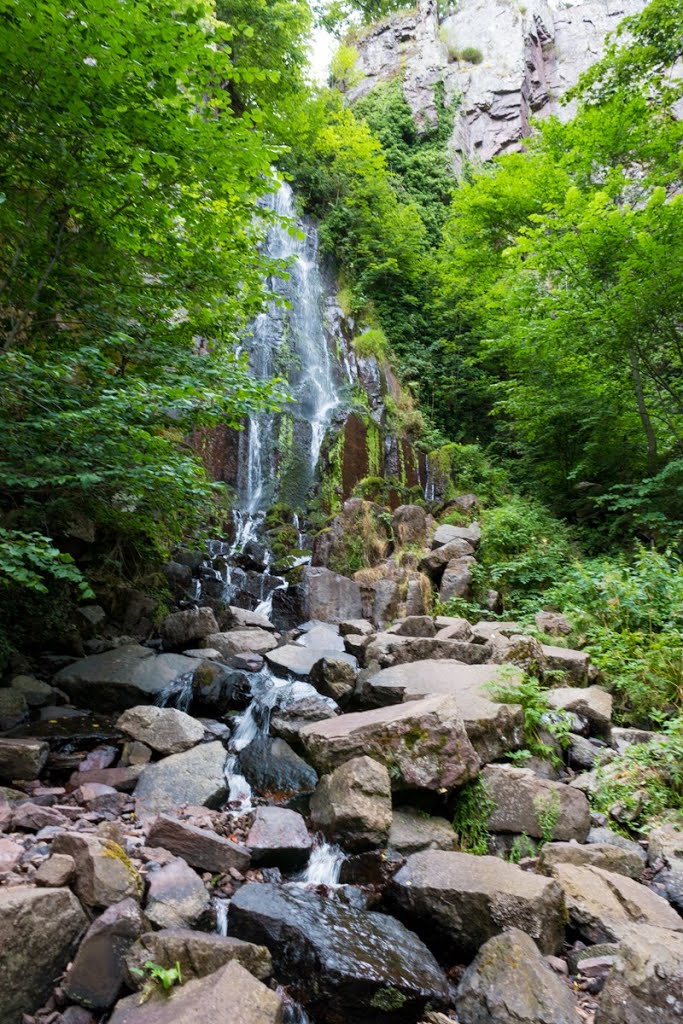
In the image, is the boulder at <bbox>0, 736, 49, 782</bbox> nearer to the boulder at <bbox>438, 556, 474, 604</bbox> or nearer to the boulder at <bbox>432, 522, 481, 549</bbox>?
the boulder at <bbox>438, 556, 474, 604</bbox>

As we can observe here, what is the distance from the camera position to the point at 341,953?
2717mm

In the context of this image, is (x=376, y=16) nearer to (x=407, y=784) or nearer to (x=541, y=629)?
(x=541, y=629)

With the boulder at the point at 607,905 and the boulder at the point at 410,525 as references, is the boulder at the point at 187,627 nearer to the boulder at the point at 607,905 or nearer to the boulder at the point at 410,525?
the boulder at the point at 410,525

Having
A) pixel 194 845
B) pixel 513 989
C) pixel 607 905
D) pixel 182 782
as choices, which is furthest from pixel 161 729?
pixel 607 905

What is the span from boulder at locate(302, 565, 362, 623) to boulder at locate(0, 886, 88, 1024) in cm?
754

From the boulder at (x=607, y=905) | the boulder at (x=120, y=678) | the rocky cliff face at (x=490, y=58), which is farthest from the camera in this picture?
the rocky cliff face at (x=490, y=58)

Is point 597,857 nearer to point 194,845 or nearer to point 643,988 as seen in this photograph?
point 643,988

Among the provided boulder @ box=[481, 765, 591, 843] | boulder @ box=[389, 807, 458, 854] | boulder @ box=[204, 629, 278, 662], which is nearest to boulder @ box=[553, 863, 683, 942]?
boulder @ box=[481, 765, 591, 843]

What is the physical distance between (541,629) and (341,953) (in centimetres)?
472

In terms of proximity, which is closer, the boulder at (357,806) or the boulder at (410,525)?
the boulder at (357,806)

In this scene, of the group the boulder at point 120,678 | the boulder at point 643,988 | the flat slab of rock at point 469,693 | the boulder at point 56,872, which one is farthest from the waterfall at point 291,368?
the boulder at point 643,988

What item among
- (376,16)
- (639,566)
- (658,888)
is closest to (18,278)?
(658,888)

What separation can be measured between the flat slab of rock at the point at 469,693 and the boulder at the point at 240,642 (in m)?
2.62

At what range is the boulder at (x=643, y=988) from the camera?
2121 millimetres
